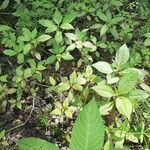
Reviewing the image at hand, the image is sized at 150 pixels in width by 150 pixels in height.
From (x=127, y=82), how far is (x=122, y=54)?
0.17 m

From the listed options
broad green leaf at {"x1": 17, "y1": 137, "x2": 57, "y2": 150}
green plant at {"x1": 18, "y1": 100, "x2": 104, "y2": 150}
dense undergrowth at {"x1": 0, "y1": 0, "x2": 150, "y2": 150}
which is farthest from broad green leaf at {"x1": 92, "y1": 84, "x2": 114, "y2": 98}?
green plant at {"x1": 18, "y1": 100, "x2": 104, "y2": 150}

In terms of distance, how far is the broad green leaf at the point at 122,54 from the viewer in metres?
1.61

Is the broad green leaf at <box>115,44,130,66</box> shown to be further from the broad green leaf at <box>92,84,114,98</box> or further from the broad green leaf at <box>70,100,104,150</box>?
the broad green leaf at <box>70,100,104,150</box>

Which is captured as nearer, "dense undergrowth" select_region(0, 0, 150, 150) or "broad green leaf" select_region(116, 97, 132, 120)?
"broad green leaf" select_region(116, 97, 132, 120)

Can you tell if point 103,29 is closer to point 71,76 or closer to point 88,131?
point 71,76

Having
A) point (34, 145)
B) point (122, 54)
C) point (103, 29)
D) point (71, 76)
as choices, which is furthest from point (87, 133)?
point (103, 29)

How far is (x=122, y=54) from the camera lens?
1626 millimetres

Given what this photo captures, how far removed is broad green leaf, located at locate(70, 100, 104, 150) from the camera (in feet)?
2.30

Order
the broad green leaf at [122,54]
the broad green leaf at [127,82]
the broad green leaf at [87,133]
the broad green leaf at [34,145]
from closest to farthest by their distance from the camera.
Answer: the broad green leaf at [87,133] < the broad green leaf at [34,145] < the broad green leaf at [127,82] < the broad green leaf at [122,54]

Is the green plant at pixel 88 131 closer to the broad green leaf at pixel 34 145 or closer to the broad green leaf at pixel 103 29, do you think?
the broad green leaf at pixel 34 145

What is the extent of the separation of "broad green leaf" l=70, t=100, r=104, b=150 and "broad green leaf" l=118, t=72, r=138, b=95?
0.78 meters

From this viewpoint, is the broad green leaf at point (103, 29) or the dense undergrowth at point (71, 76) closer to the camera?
the dense undergrowth at point (71, 76)

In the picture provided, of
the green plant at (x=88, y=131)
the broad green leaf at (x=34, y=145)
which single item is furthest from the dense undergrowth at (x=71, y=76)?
the green plant at (x=88, y=131)

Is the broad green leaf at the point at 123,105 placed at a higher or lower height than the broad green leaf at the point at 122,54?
lower
